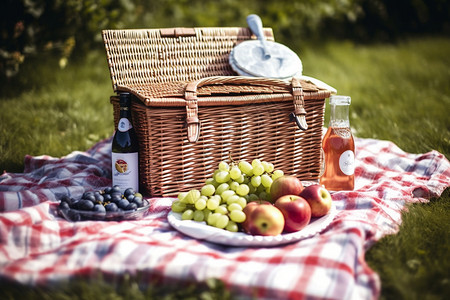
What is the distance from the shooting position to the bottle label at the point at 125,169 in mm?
1918

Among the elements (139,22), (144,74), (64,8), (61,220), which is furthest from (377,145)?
(139,22)

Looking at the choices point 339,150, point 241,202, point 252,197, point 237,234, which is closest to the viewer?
point 237,234

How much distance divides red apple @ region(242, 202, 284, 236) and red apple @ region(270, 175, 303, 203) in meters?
0.17

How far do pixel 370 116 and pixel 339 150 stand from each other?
1579 mm

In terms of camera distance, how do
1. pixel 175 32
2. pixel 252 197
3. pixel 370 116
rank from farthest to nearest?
pixel 370 116
pixel 175 32
pixel 252 197

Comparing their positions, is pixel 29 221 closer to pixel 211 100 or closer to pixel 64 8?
pixel 211 100

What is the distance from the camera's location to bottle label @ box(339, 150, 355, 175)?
2051 mm

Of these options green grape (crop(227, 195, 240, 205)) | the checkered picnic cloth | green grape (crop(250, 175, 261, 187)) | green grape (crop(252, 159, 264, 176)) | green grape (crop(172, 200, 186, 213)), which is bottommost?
the checkered picnic cloth

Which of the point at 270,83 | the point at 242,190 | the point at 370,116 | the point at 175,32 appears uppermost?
the point at 175,32

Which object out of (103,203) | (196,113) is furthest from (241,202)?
(103,203)

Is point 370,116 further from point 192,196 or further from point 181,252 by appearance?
point 181,252

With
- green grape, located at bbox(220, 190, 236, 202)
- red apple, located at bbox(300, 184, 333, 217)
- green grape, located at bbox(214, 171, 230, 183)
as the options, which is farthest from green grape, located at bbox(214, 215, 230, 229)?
red apple, located at bbox(300, 184, 333, 217)

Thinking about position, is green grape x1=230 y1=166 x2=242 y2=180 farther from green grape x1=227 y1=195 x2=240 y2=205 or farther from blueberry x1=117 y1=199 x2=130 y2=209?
blueberry x1=117 y1=199 x2=130 y2=209

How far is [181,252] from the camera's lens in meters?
1.43
